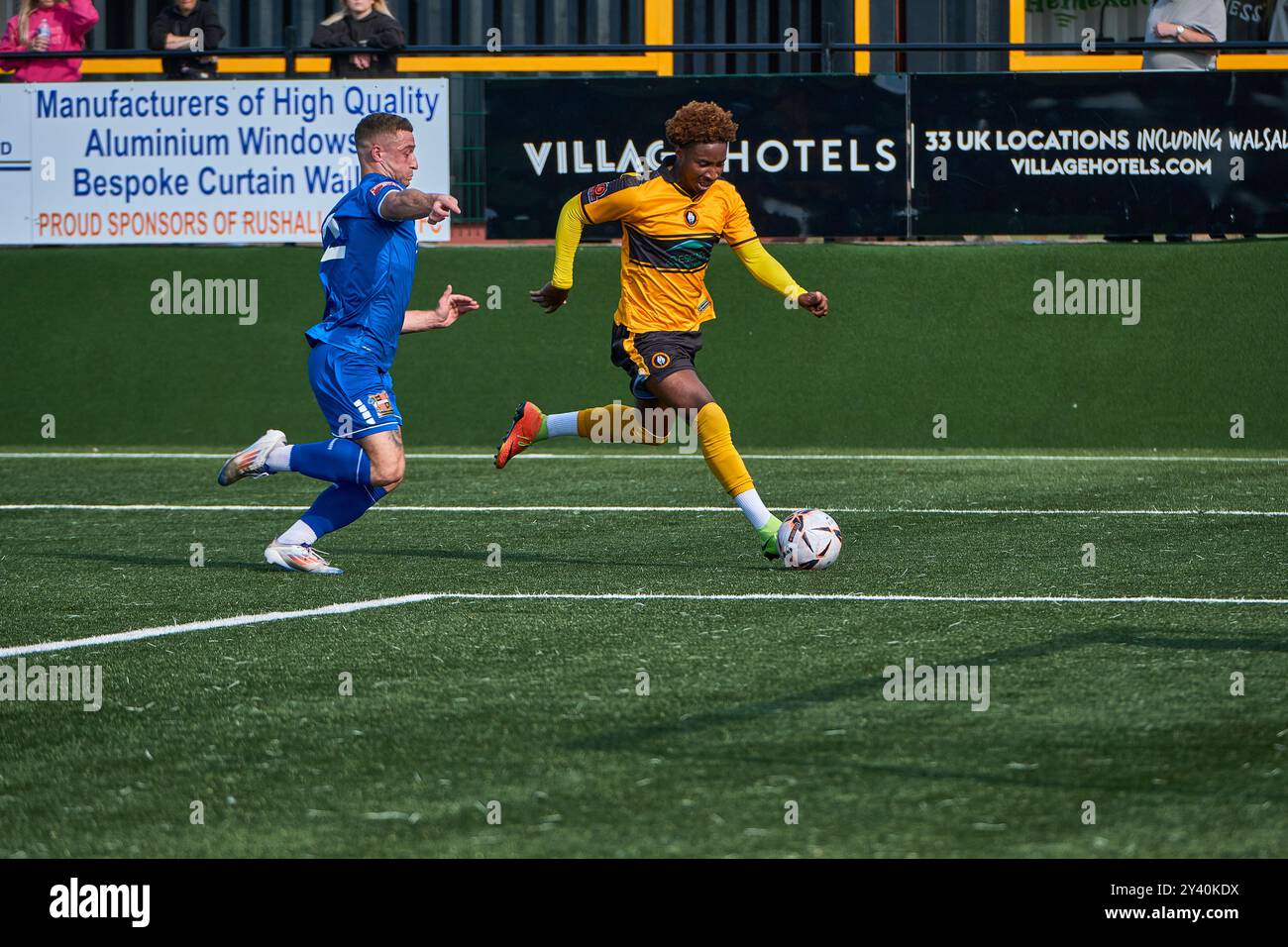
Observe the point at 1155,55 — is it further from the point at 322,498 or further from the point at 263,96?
the point at 322,498

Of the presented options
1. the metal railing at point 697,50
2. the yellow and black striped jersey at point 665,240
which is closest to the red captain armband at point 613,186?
the yellow and black striped jersey at point 665,240

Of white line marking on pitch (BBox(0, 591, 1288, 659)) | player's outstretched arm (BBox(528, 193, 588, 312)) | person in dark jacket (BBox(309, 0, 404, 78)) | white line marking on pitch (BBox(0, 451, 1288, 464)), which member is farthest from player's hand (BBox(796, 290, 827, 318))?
person in dark jacket (BBox(309, 0, 404, 78))

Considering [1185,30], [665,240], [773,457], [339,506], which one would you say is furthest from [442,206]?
[1185,30]

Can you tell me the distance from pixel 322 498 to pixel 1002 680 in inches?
157

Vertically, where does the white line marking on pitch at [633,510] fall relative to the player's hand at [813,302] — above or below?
below

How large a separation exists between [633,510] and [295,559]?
2982 millimetres

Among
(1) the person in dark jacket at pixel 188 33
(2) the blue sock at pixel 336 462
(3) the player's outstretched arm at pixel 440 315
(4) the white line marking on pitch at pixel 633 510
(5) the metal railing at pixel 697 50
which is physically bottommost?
(4) the white line marking on pitch at pixel 633 510

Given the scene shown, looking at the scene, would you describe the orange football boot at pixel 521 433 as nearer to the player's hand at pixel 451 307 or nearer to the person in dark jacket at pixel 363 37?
the player's hand at pixel 451 307

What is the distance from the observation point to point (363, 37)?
53.6 ft

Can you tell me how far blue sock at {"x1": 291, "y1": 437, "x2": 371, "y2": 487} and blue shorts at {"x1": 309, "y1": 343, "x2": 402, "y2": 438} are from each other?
0.06 meters

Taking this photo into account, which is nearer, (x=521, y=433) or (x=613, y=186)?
(x=613, y=186)

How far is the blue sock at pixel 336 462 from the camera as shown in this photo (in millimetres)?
9094

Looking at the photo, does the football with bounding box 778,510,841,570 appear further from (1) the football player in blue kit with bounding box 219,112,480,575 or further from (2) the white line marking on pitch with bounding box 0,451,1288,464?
(2) the white line marking on pitch with bounding box 0,451,1288,464

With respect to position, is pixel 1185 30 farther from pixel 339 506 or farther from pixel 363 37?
pixel 339 506
